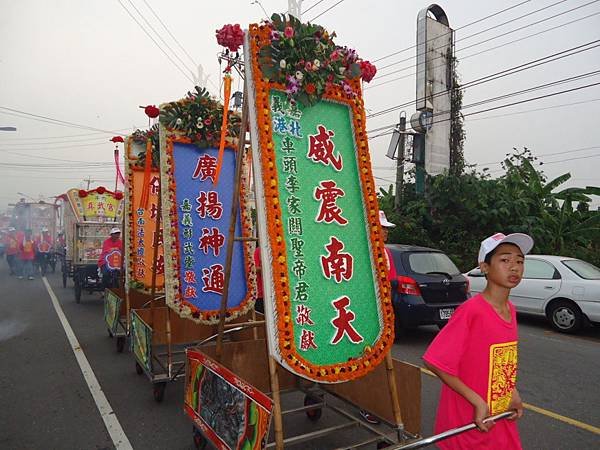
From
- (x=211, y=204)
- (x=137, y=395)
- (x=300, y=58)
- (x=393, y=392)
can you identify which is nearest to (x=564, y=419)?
(x=393, y=392)

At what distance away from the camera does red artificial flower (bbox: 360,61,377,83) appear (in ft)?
10.6

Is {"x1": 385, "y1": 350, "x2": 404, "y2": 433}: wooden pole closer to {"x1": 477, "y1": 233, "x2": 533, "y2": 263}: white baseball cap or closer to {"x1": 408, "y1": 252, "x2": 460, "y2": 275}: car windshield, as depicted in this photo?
{"x1": 477, "y1": 233, "x2": 533, "y2": 263}: white baseball cap

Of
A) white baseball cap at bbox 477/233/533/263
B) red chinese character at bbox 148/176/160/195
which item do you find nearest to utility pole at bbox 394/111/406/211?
red chinese character at bbox 148/176/160/195

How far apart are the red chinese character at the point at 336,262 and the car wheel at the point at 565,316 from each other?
6549 millimetres

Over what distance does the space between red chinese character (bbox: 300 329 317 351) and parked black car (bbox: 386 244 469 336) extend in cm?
399

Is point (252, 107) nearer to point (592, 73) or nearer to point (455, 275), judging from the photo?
point (455, 275)

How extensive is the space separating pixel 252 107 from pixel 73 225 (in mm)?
11007

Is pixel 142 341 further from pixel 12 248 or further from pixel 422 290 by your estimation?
pixel 12 248

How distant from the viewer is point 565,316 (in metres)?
7.79

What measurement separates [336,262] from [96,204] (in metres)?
11.6

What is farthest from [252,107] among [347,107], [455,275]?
[455,275]

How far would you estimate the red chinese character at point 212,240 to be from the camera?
15.8 ft

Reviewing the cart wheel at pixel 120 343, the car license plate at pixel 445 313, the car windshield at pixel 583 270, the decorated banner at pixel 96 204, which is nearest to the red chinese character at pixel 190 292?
the cart wheel at pixel 120 343

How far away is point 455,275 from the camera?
6.93 m
